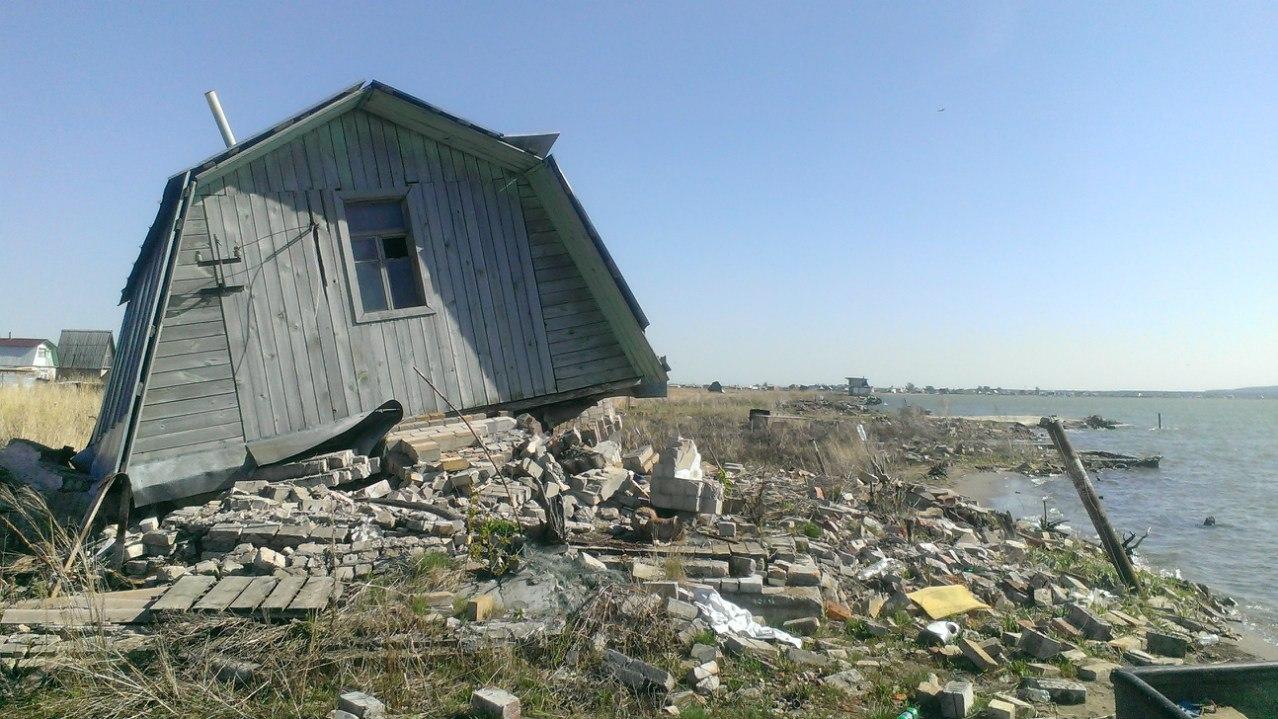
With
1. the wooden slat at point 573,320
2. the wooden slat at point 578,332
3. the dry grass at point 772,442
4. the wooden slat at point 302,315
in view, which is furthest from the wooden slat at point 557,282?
the dry grass at point 772,442

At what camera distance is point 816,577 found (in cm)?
700

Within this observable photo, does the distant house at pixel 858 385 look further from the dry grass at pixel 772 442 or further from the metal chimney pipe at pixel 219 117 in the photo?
the metal chimney pipe at pixel 219 117

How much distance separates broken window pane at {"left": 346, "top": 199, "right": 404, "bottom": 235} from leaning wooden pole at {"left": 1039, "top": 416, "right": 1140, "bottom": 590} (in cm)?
872

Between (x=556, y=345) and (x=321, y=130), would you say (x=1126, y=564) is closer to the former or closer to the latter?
(x=556, y=345)

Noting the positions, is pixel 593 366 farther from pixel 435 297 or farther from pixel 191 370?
pixel 191 370

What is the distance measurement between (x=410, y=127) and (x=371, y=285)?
2060 mm

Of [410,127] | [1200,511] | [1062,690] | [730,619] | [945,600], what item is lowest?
[1200,511]

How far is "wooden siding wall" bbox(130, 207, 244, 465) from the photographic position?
8.18 metres

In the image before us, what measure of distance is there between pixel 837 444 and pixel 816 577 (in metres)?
14.0

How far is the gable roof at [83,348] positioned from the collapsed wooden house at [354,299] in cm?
4395

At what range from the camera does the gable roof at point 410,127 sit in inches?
337

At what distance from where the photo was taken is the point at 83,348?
1928 inches

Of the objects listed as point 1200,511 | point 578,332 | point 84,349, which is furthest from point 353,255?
point 84,349

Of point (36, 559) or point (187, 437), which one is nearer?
point (36, 559)
